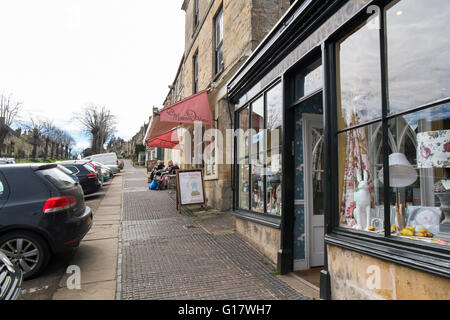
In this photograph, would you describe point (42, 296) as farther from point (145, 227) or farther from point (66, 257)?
point (145, 227)

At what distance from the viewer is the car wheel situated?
13.5 feet

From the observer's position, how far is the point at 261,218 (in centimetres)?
526

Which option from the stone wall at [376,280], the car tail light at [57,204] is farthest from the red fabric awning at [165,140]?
the stone wall at [376,280]

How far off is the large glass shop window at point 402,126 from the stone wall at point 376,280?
313 mm

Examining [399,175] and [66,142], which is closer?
[399,175]

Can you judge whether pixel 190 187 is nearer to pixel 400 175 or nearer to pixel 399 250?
pixel 400 175

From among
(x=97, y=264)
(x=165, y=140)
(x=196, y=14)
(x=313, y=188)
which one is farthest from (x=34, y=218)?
(x=196, y=14)

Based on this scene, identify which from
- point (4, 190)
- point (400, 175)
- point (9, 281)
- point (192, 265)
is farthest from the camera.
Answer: point (192, 265)

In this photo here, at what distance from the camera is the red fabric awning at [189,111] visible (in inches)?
321

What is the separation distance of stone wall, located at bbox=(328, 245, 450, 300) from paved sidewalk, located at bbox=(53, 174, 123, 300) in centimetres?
268

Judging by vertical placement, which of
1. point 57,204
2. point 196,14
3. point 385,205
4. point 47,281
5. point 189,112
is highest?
point 196,14

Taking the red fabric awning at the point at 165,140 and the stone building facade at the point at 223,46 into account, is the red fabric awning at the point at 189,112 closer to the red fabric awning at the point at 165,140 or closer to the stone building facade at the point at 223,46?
the stone building facade at the point at 223,46

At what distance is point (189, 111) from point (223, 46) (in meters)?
2.65
